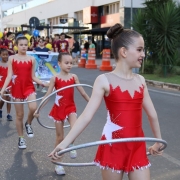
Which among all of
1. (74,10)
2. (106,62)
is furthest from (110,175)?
(74,10)

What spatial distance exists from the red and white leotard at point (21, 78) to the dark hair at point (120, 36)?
3.51 m

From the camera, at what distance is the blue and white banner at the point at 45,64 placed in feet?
46.6

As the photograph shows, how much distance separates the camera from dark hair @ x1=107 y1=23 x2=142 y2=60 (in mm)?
3065

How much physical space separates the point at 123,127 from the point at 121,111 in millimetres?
140

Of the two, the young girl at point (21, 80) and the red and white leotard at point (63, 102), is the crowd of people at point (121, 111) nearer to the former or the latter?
the red and white leotard at point (63, 102)

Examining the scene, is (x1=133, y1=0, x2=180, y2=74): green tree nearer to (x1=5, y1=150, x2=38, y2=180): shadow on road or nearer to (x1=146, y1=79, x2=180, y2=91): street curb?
(x1=146, y1=79, x2=180, y2=91): street curb

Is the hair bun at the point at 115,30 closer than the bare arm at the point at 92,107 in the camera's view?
No

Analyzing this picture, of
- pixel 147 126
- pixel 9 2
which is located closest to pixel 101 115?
pixel 147 126

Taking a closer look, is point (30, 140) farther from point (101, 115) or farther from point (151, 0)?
point (151, 0)

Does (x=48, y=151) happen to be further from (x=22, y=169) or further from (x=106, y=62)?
(x=106, y=62)

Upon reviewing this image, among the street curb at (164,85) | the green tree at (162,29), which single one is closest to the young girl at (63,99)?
the street curb at (164,85)

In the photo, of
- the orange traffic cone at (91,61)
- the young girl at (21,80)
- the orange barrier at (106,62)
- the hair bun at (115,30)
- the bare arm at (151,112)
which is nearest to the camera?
the hair bun at (115,30)

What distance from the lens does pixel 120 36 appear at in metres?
3.11

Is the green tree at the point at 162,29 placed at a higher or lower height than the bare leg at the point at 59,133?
higher
